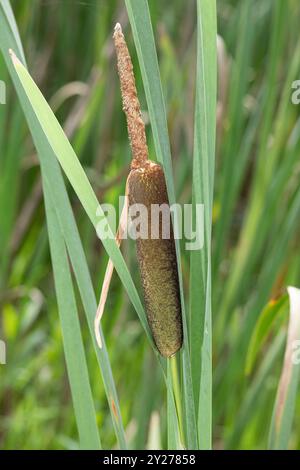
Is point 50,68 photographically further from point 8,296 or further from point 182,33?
point 8,296

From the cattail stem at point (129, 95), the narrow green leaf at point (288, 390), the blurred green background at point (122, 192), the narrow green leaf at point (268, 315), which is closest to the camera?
the cattail stem at point (129, 95)

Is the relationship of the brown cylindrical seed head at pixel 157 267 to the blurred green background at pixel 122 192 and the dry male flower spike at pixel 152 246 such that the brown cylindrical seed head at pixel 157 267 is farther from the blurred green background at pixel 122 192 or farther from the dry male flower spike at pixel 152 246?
the blurred green background at pixel 122 192

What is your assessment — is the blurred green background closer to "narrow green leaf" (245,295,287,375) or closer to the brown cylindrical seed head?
"narrow green leaf" (245,295,287,375)

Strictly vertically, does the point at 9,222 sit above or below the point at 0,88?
below

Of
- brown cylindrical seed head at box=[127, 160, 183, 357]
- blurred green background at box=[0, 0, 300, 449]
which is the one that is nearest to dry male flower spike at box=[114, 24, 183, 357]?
brown cylindrical seed head at box=[127, 160, 183, 357]

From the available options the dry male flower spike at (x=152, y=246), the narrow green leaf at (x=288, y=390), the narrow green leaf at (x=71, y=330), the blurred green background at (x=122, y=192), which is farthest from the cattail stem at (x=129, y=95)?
the blurred green background at (x=122, y=192)
